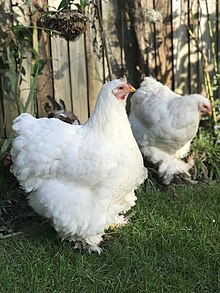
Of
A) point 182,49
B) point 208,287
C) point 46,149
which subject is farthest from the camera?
point 182,49

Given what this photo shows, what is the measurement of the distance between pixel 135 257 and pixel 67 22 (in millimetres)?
1815

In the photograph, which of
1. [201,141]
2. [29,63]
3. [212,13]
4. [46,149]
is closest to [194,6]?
[212,13]

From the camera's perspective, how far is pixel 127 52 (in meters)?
4.67

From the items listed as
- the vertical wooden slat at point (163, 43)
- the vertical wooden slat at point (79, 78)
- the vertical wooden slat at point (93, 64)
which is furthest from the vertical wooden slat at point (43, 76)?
the vertical wooden slat at point (163, 43)

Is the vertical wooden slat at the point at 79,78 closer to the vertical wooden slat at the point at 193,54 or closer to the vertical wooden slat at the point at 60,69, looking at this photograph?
the vertical wooden slat at the point at 60,69

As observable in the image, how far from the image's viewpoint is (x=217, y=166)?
4.41 meters

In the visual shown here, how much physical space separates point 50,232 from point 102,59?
1.91m

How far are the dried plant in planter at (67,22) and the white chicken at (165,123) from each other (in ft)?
3.01

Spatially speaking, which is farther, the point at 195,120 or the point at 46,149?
the point at 195,120

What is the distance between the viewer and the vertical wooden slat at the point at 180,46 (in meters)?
4.61

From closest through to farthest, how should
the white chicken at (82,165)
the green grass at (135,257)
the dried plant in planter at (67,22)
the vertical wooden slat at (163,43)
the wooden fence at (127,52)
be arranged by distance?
the green grass at (135,257), the white chicken at (82,165), the dried plant in planter at (67,22), the wooden fence at (127,52), the vertical wooden slat at (163,43)

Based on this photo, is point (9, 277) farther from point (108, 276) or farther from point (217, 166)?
point (217, 166)

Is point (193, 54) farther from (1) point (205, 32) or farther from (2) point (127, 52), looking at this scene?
(2) point (127, 52)

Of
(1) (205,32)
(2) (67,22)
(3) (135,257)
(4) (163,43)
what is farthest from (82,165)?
(1) (205,32)
